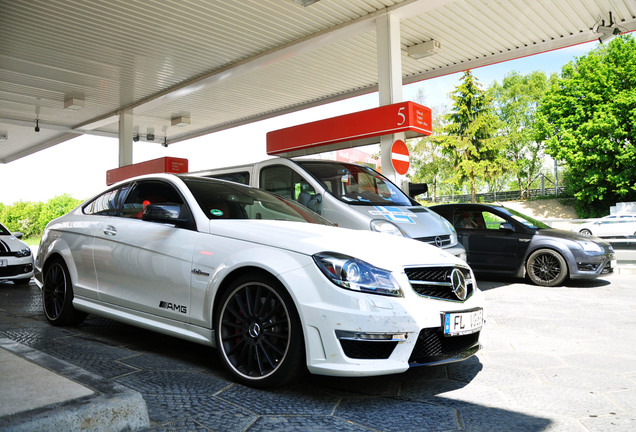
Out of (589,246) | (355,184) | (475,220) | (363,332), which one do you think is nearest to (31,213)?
(475,220)

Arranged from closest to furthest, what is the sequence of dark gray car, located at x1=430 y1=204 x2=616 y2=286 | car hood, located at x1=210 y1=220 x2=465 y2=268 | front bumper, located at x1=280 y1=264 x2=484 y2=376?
front bumper, located at x1=280 y1=264 x2=484 y2=376 < car hood, located at x1=210 y1=220 x2=465 y2=268 < dark gray car, located at x1=430 y1=204 x2=616 y2=286

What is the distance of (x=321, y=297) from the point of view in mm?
2881

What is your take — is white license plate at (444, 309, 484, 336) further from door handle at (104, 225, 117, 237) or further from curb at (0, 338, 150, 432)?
door handle at (104, 225, 117, 237)

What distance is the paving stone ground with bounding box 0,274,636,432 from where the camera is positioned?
8.76 ft

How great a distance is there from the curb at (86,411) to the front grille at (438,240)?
4.31 meters

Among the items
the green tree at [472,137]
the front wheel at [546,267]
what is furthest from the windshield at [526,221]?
the green tree at [472,137]

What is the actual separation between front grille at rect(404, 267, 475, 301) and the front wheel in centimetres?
574

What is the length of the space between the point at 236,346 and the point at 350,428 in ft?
3.20

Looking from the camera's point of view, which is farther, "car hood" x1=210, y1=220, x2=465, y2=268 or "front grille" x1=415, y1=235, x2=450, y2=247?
"front grille" x1=415, y1=235, x2=450, y2=247

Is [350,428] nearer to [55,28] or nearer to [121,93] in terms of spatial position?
[55,28]

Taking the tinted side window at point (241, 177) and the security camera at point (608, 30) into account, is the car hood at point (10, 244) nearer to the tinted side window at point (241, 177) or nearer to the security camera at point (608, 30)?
the tinted side window at point (241, 177)

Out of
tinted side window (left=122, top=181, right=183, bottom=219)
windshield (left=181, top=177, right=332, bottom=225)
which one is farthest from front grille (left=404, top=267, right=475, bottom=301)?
tinted side window (left=122, top=181, right=183, bottom=219)

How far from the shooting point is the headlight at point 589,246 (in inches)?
324

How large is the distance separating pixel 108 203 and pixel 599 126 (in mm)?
36415
